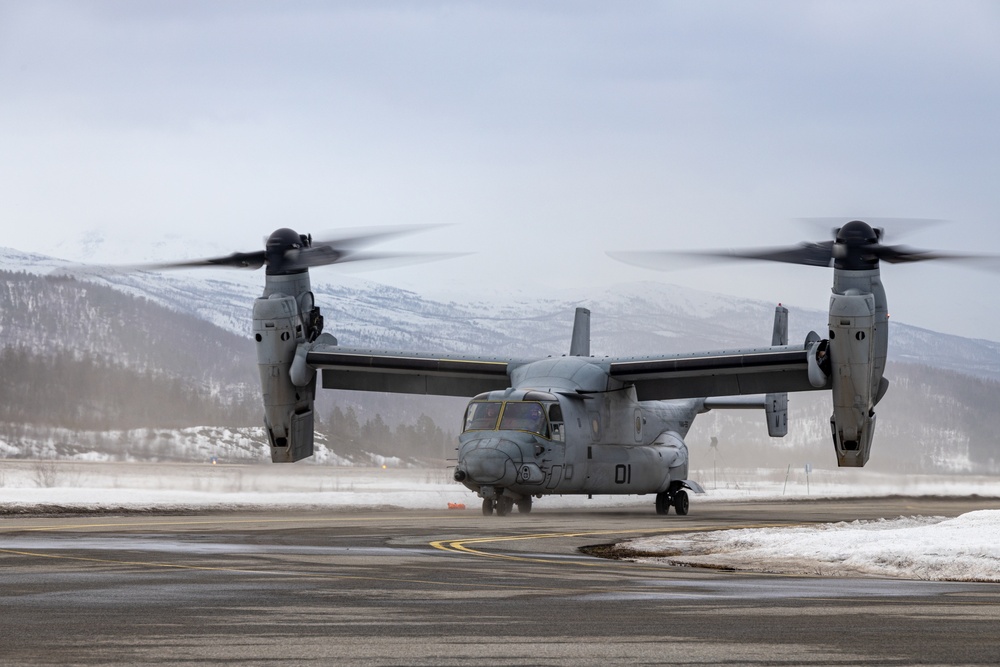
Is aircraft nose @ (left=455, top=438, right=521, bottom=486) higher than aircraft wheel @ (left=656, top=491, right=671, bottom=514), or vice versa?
aircraft nose @ (left=455, top=438, right=521, bottom=486)

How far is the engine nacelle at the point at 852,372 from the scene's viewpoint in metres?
28.1

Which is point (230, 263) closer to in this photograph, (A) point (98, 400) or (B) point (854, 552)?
(B) point (854, 552)

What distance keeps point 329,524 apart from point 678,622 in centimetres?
1736

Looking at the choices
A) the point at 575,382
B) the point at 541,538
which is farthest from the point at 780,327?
the point at 541,538

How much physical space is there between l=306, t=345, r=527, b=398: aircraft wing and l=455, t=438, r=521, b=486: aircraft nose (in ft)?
16.7

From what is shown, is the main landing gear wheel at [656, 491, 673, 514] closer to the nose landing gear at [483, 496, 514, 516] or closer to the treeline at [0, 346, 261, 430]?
the nose landing gear at [483, 496, 514, 516]

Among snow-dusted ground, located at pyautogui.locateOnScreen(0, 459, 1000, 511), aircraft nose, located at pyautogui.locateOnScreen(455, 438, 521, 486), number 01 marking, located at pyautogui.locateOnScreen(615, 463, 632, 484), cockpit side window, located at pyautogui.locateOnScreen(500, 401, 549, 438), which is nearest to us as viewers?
aircraft nose, located at pyautogui.locateOnScreen(455, 438, 521, 486)

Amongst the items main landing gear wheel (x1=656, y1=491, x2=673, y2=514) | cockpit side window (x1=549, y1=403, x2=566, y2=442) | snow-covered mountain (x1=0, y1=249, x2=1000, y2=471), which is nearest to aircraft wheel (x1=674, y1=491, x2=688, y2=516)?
main landing gear wheel (x1=656, y1=491, x2=673, y2=514)

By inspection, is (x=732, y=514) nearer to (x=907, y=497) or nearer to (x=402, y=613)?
(x=907, y=497)

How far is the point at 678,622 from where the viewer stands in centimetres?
977

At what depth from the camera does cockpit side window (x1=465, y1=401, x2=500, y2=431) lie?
99.5ft

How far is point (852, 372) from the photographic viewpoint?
2864 centimetres

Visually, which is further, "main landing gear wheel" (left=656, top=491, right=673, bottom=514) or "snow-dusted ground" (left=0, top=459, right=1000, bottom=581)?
"main landing gear wheel" (left=656, top=491, right=673, bottom=514)

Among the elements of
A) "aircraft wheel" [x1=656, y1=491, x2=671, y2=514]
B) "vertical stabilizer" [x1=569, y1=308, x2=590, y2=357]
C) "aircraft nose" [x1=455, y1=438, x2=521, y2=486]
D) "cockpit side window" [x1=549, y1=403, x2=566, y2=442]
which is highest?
"vertical stabilizer" [x1=569, y1=308, x2=590, y2=357]
